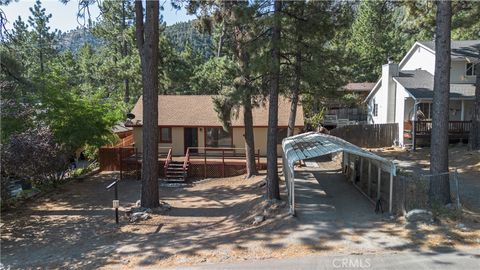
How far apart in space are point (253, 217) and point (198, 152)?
13.6 m

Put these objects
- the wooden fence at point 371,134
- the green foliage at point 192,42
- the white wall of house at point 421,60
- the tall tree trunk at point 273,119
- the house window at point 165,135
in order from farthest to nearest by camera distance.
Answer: the white wall of house at point 421,60 → the green foliage at point 192,42 → the wooden fence at point 371,134 → the house window at point 165,135 → the tall tree trunk at point 273,119

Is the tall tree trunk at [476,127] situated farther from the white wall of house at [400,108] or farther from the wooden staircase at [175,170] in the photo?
the wooden staircase at [175,170]

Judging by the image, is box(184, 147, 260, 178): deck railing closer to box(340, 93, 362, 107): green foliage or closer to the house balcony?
the house balcony

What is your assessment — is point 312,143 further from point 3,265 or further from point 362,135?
point 362,135

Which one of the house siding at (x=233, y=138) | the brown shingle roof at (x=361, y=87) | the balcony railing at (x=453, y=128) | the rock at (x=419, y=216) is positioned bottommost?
the rock at (x=419, y=216)

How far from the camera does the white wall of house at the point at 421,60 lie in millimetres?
28356

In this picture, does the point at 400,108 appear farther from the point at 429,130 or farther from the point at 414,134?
the point at 414,134

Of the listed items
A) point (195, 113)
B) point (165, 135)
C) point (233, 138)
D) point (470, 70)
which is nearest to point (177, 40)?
point (195, 113)

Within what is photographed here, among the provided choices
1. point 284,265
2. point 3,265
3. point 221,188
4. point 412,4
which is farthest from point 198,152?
point 284,265

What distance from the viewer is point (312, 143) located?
13812 mm

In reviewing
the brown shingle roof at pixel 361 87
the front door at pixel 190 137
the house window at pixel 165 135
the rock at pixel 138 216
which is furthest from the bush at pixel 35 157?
the brown shingle roof at pixel 361 87

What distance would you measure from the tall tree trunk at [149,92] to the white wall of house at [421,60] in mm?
21326

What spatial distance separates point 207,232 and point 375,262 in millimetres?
5065

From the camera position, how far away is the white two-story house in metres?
23.1
